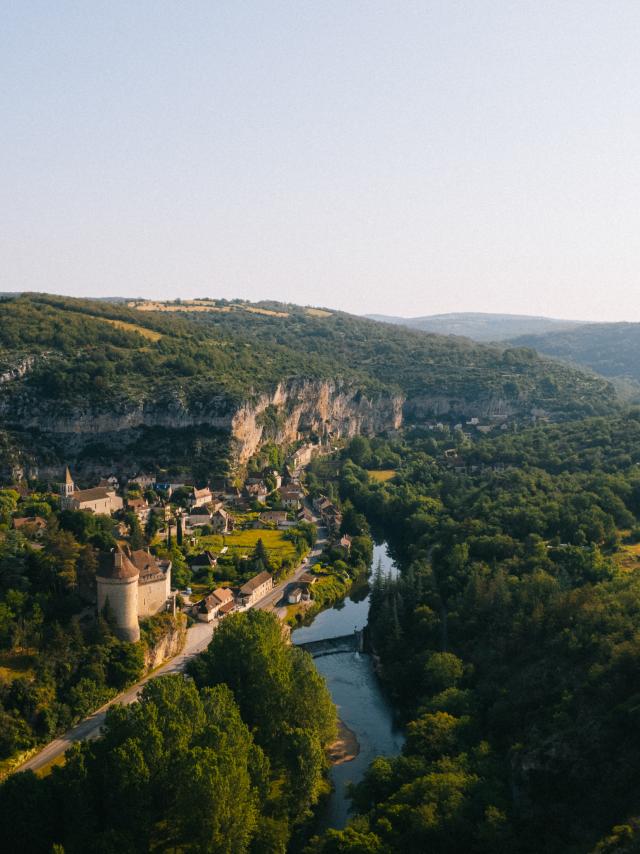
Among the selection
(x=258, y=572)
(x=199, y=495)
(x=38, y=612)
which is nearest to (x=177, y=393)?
(x=199, y=495)

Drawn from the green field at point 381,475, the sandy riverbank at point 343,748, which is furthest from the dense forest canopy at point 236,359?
the sandy riverbank at point 343,748

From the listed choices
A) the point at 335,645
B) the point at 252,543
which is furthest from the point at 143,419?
the point at 335,645

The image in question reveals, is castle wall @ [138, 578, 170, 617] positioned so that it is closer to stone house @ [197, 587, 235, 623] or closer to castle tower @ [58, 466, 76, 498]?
stone house @ [197, 587, 235, 623]

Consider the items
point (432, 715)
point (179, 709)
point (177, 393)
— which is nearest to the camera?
point (179, 709)

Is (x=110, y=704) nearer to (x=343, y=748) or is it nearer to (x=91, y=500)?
(x=343, y=748)

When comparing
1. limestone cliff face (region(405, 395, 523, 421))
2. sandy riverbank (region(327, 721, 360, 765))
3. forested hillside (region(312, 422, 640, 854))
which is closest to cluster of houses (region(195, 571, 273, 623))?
forested hillside (region(312, 422, 640, 854))

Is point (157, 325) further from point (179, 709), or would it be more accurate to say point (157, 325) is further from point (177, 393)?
point (179, 709)
